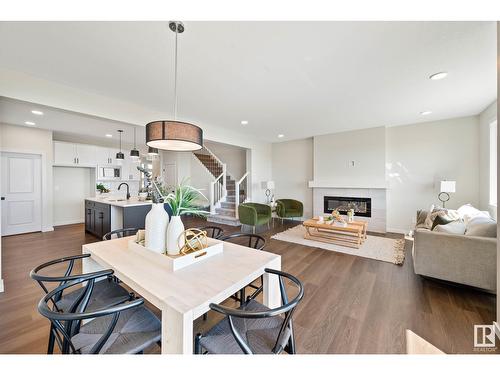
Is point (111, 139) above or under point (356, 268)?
above

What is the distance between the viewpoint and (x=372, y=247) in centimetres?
377

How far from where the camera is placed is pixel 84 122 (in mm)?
4344

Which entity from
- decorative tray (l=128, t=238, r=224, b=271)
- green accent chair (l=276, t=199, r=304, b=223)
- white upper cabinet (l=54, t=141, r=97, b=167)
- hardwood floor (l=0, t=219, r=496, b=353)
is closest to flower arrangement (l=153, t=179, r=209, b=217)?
decorative tray (l=128, t=238, r=224, b=271)

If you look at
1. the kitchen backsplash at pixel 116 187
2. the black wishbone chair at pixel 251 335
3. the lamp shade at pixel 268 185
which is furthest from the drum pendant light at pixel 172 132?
the kitchen backsplash at pixel 116 187

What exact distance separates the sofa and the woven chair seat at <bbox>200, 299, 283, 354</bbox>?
7.62 feet

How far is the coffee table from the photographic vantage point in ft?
12.5

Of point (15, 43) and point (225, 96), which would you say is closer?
point (15, 43)

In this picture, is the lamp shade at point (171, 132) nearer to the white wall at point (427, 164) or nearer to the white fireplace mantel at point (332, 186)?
the white fireplace mantel at point (332, 186)

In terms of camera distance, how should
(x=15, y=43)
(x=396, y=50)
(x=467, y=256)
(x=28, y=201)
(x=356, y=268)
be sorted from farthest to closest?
1. (x=28, y=201)
2. (x=356, y=268)
3. (x=467, y=256)
4. (x=396, y=50)
5. (x=15, y=43)

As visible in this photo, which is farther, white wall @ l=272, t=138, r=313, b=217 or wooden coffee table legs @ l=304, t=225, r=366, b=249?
white wall @ l=272, t=138, r=313, b=217

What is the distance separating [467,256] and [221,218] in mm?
4979

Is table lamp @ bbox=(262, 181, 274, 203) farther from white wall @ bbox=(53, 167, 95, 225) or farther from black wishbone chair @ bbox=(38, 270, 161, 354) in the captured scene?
white wall @ bbox=(53, 167, 95, 225)
